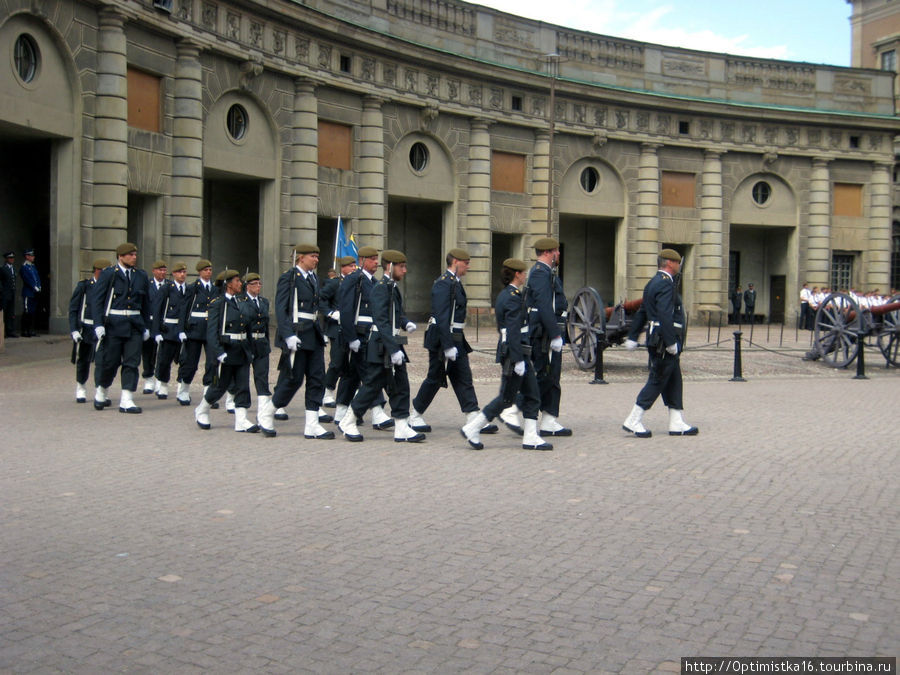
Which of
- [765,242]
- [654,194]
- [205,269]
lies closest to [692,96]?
[654,194]

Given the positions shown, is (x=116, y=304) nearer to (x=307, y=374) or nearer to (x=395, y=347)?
(x=307, y=374)

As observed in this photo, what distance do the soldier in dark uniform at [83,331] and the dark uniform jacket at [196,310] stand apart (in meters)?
1.18

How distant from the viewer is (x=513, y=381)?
10.5 metres

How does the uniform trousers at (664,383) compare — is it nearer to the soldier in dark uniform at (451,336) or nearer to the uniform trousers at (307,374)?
the soldier in dark uniform at (451,336)

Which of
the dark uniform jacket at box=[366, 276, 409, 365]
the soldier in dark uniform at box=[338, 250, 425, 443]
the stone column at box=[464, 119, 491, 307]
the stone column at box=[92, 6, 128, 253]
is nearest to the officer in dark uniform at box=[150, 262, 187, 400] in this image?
the soldier in dark uniform at box=[338, 250, 425, 443]

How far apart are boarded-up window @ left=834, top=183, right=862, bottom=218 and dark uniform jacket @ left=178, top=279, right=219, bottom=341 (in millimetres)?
33637

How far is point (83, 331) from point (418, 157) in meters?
20.2

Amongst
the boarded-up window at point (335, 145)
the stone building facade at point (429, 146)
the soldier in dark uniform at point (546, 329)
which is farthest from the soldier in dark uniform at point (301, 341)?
the boarded-up window at point (335, 145)

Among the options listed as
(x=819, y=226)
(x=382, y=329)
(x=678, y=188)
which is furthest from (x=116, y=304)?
(x=819, y=226)

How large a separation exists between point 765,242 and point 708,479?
36445 mm

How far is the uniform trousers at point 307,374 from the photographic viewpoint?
36.3 ft

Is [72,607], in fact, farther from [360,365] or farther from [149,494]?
[360,365]

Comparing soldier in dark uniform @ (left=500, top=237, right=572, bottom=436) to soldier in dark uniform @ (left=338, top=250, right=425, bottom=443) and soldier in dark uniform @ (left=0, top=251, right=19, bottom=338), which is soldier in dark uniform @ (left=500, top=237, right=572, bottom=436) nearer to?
soldier in dark uniform @ (left=338, top=250, right=425, bottom=443)

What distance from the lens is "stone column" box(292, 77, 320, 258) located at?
28344mm
